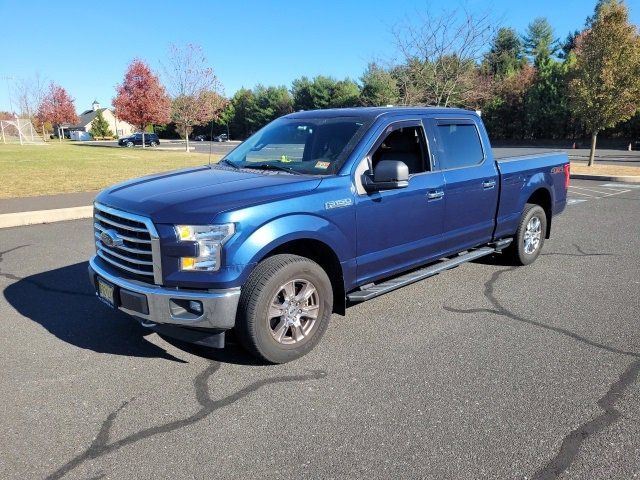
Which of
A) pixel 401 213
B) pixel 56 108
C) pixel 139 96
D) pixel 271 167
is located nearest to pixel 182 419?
pixel 271 167

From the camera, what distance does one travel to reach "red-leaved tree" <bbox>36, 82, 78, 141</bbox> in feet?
271

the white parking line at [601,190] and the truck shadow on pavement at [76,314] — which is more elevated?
the white parking line at [601,190]

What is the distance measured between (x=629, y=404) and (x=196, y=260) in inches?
116

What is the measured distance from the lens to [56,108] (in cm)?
8288

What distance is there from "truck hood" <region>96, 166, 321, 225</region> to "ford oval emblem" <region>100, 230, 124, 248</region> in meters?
0.21

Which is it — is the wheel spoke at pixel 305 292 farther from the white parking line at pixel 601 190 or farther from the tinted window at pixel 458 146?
the white parking line at pixel 601 190

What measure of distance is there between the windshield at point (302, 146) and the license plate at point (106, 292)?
5.34 ft

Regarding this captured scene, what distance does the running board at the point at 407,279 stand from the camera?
4.10 m

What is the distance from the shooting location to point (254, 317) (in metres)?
3.40

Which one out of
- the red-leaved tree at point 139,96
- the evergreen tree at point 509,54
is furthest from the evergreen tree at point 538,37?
the red-leaved tree at point 139,96

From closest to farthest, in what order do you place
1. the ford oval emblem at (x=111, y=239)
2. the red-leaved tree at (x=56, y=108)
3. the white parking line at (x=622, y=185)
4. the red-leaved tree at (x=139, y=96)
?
the ford oval emblem at (x=111, y=239) → the white parking line at (x=622, y=185) → the red-leaved tree at (x=139, y=96) → the red-leaved tree at (x=56, y=108)

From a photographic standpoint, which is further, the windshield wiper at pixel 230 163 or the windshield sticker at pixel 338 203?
the windshield wiper at pixel 230 163

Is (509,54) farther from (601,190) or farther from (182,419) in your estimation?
(182,419)

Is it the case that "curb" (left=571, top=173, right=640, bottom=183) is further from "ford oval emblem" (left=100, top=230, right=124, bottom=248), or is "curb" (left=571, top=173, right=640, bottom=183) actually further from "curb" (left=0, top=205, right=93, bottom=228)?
"ford oval emblem" (left=100, top=230, right=124, bottom=248)
